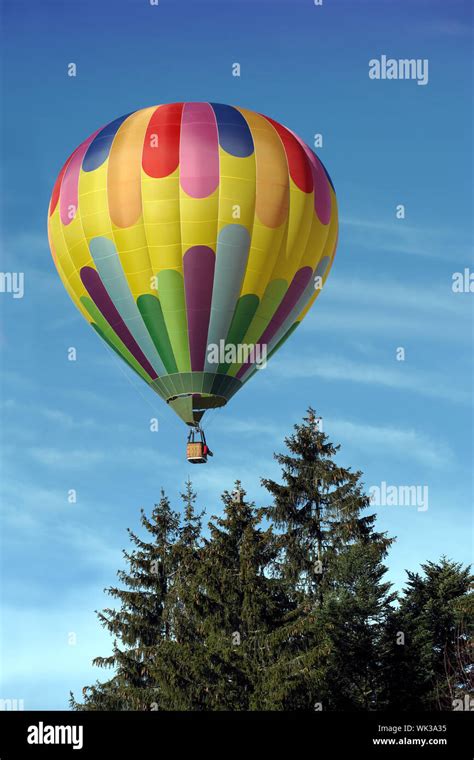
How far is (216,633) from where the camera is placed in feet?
115

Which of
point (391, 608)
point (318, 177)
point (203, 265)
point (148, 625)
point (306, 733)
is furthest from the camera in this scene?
point (148, 625)

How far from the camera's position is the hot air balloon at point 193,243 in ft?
105

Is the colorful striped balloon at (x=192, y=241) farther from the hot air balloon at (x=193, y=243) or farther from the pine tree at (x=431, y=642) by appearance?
the pine tree at (x=431, y=642)

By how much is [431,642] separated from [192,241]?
43.5ft

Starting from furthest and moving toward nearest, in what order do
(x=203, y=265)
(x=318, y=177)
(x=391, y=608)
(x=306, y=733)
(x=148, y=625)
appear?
(x=148, y=625), (x=391, y=608), (x=318, y=177), (x=203, y=265), (x=306, y=733)

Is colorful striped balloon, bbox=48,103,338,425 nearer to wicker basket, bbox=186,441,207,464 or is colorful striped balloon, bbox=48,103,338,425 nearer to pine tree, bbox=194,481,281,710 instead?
wicker basket, bbox=186,441,207,464

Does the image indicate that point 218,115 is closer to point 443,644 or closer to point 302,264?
point 302,264

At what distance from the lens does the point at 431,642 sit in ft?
123

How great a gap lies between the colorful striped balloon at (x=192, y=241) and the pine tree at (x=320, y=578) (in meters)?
6.39

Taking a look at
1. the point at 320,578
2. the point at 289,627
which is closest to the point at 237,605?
the point at 289,627

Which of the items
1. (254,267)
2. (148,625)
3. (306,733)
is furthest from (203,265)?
(148,625)

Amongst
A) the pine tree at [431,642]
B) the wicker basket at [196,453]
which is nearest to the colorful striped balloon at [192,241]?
the wicker basket at [196,453]

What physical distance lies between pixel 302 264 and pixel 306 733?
1413 centimetres

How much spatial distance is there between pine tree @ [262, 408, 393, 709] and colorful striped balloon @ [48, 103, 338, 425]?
6.39 m
